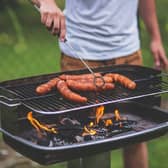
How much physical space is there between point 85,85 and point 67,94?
11 centimetres

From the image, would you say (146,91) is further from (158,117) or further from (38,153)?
(38,153)

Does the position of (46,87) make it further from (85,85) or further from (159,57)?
(159,57)

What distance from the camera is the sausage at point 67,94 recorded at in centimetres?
245

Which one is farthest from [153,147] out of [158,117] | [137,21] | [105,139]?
[105,139]

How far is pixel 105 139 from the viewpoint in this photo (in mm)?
2307

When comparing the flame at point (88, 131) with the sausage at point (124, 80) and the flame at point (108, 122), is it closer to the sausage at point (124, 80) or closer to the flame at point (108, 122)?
the flame at point (108, 122)

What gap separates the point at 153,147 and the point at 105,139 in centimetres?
235

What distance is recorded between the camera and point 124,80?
2.69 metres

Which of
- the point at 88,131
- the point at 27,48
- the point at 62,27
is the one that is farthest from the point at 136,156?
the point at 27,48

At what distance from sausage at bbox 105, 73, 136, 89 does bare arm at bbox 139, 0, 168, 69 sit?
859mm

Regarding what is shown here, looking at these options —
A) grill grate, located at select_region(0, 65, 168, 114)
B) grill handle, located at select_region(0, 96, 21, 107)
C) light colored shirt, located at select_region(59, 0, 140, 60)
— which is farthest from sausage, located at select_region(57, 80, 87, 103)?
light colored shirt, located at select_region(59, 0, 140, 60)

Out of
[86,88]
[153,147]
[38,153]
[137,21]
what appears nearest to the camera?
[38,153]

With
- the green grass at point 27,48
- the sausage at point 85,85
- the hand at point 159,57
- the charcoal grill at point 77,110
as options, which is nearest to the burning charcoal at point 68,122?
the charcoal grill at point 77,110

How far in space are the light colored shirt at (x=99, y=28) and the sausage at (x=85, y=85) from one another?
2.32 feet
